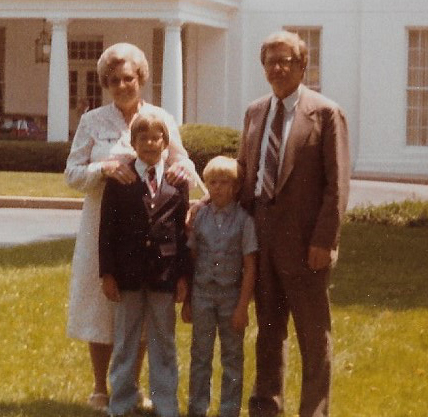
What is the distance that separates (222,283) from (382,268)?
6261 mm

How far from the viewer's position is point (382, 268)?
12.1 m

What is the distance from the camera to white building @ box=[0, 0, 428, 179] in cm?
2688

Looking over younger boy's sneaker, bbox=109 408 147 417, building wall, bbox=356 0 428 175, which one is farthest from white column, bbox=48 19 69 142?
younger boy's sneaker, bbox=109 408 147 417

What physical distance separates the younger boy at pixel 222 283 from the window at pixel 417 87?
22814 millimetres

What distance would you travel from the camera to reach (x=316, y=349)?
19.6 ft

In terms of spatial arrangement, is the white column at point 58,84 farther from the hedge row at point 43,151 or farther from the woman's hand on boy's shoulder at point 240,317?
the woman's hand on boy's shoulder at point 240,317

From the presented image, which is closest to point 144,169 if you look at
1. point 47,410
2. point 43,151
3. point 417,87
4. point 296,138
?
point 296,138

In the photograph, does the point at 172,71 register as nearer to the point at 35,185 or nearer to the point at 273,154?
the point at 35,185

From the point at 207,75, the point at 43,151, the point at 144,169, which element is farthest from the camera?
the point at 207,75

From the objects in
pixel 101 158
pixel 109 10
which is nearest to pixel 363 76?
pixel 109 10

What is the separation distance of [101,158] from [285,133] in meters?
0.96

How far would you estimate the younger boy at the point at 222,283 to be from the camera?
6.01 meters

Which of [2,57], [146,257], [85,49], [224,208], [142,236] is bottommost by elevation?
[146,257]

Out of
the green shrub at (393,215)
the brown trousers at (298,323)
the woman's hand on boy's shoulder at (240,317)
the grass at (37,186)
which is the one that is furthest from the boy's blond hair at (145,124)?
the grass at (37,186)
